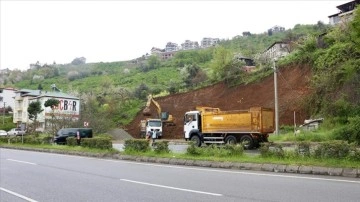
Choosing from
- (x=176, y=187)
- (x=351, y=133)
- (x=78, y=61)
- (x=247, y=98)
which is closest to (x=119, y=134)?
(x=247, y=98)

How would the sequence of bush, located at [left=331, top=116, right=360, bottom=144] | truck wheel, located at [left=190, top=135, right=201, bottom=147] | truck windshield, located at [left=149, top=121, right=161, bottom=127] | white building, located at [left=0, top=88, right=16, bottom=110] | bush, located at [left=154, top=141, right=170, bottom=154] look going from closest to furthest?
bush, located at [left=154, top=141, right=170, bottom=154]
bush, located at [left=331, top=116, right=360, bottom=144]
truck wheel, located at [left=190, top=135, right=201, bottom=147]
truck windshield, located at [left=149, top=121, right=161, bottom=127]
white building, located at [left=0, top=88, right=16, bottom=110]

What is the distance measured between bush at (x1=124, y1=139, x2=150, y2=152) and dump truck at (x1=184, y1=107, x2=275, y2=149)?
6.23 m

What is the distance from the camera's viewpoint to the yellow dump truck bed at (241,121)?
24859 millimetres

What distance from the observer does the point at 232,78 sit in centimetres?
5322

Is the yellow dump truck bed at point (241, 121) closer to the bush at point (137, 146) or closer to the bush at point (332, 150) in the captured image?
the bush at point (137, 146)

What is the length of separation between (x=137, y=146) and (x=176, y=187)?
10395 millimetres

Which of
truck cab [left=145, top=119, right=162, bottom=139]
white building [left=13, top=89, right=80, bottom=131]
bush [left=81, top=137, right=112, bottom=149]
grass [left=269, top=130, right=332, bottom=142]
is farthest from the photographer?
white building [left=13, top=89, right=80, bottom=131]

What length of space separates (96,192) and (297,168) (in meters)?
6.67

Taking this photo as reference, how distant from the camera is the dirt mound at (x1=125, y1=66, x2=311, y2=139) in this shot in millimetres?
41750

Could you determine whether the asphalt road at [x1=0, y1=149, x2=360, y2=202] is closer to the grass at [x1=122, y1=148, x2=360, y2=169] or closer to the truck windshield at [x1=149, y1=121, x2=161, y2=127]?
the grass at [x1=122, y1=148, x2=360, y2=169]

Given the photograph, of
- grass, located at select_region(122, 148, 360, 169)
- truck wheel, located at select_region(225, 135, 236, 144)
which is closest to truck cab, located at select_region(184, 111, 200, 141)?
truck wheel, located at select_region(225, 135, 236, 144)

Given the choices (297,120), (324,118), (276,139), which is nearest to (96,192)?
(276,139)

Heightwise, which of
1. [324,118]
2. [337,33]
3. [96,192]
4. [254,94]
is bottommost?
[96,192]

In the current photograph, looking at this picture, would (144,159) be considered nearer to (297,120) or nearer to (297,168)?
(297,168)
